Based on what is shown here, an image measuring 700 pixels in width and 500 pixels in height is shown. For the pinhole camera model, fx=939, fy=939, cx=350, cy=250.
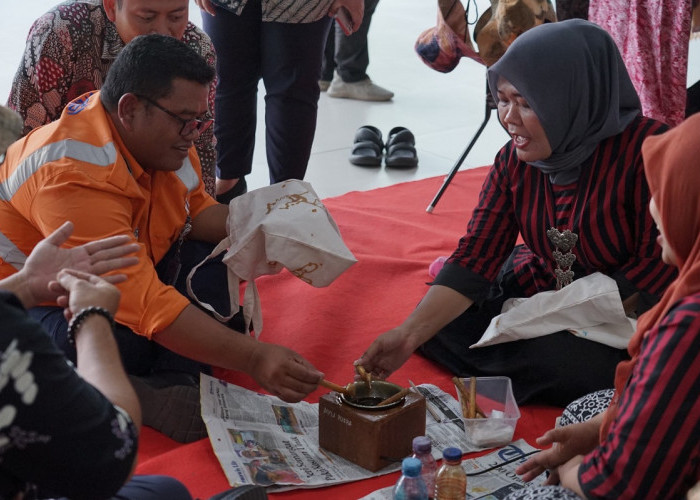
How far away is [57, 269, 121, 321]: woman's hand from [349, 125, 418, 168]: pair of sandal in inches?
108

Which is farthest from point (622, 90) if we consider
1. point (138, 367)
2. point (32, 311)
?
point (32, 311)

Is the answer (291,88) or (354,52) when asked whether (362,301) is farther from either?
(354,52)

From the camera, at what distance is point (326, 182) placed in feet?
12.7

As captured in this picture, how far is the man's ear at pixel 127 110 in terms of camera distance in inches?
78.7

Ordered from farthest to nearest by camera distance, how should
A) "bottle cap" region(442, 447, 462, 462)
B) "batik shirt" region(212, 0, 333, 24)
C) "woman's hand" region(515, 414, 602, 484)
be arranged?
"batik shirt" region(212, 0, 333, 24)
"bottle cap" region(442, 447, 462, 462)
"woman's hand" region(515, 414, 602, 484)

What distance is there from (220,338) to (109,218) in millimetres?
336

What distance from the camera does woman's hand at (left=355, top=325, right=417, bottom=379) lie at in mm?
2111

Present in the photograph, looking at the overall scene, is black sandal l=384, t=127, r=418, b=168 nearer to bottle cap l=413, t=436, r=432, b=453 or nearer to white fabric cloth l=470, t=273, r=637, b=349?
white fabric cloth l=470, t=273, r=637, b=349

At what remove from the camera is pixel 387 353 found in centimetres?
214

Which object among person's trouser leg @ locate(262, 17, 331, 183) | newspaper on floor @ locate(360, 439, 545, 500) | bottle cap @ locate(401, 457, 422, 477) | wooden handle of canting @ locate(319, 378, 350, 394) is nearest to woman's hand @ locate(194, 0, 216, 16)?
person's trouser leg @ locate(262, 17, 331, 183)

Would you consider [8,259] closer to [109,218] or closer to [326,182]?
[109,218]

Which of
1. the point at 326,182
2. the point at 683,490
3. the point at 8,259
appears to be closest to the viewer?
the point at 683,490

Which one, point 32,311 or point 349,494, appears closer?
point 349,494

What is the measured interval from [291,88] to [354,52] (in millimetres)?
2014
